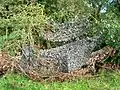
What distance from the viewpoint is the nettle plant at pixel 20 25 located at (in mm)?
8563

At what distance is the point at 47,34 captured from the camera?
8.66 meters

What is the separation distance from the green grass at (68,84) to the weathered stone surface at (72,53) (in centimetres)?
45

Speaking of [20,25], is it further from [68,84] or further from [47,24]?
[68,84]

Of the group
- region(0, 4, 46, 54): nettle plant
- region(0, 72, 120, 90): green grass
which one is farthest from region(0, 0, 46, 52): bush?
region(0, 72, 120, 90): green grass

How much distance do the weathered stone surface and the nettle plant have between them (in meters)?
0.84

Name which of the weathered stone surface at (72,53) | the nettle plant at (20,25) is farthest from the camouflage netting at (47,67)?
the nettle plant at (20,25)

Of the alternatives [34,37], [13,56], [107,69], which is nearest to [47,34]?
[34,37]

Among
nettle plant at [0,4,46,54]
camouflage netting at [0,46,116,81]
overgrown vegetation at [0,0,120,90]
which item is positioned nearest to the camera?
overgrown vegetation at [0,0,120,90]

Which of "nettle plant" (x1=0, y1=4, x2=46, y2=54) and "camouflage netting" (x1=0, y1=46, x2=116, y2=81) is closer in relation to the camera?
"camouflage netting" (x1=0, y1=46, x2=116, y2=81)

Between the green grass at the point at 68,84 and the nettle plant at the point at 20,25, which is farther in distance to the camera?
the nettle plant at the point at 20,25

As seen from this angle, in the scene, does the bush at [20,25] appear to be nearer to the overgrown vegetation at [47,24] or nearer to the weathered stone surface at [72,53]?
the overgrown vegetation at [47,24]

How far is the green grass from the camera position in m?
6.75

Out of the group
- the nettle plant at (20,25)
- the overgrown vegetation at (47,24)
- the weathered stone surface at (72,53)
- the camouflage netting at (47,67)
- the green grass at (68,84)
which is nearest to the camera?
the green grass at (68,84)

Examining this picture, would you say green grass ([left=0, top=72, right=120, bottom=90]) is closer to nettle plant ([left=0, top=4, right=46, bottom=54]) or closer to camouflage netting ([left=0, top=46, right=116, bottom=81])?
camouflage netting ([left=0, top=46, right=116, bottom=81])
